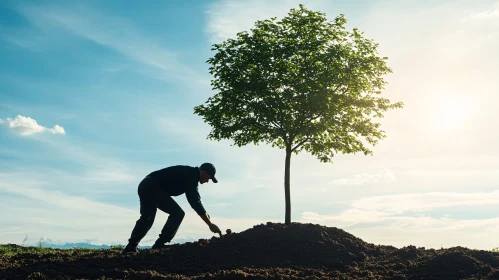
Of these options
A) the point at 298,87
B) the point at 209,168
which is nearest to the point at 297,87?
the point at 298,87

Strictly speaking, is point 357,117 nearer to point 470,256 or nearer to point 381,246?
point 381,246

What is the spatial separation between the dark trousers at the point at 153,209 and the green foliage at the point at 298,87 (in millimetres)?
7344

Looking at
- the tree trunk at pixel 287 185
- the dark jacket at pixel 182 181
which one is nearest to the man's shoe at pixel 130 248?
the dark jacket at pixel 182 181

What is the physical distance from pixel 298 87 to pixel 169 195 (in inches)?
287

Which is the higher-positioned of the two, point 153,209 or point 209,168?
point 209,168

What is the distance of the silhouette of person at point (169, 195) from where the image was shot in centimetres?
1172

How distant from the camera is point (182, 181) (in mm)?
11977

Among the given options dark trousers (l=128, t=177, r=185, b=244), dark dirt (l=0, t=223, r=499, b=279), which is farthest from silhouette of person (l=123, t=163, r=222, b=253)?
dark dirt (l=0, t=223, r=499, b=279)

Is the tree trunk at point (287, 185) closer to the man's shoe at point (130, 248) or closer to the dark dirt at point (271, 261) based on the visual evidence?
the dark dirt at point (271, 261)

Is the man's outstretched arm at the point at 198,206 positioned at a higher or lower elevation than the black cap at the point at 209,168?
lower

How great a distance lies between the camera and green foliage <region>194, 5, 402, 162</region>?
18125 mm

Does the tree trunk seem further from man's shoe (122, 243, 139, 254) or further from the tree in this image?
man's shoe (122, 243, 139, 254)

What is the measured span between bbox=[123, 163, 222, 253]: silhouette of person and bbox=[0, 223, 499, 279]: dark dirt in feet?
1.84

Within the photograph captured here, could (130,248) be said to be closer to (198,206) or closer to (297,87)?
(198,206)
